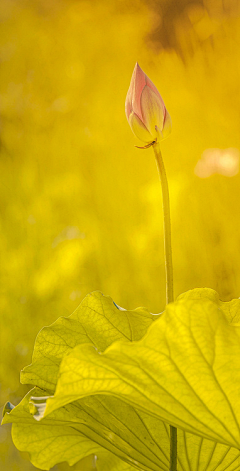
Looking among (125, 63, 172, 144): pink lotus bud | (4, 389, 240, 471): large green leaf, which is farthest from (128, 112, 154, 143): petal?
(4, 389, 240, 471): large green leaf

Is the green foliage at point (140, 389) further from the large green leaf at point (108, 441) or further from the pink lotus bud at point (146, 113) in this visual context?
the pink lotus bud at point (146, 113)

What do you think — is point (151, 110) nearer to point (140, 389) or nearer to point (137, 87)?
point (137, 87)

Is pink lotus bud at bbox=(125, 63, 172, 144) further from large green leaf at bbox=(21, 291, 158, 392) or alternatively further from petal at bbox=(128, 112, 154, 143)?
large green leaf at bbox=(21, 291, 158, 392)

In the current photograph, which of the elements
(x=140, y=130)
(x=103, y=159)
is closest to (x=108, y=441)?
(x=140, y=130)

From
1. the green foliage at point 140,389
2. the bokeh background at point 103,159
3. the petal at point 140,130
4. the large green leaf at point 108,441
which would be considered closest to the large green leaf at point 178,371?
the green foliage at point 140,389

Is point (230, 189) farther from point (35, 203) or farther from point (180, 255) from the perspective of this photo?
point (35, 203)

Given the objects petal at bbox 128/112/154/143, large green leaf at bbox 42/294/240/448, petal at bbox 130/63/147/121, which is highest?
petal at bbox 130/63/147/121

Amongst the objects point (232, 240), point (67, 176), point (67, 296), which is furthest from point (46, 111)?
point (232, 240)

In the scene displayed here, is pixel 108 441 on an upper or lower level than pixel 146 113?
lower
